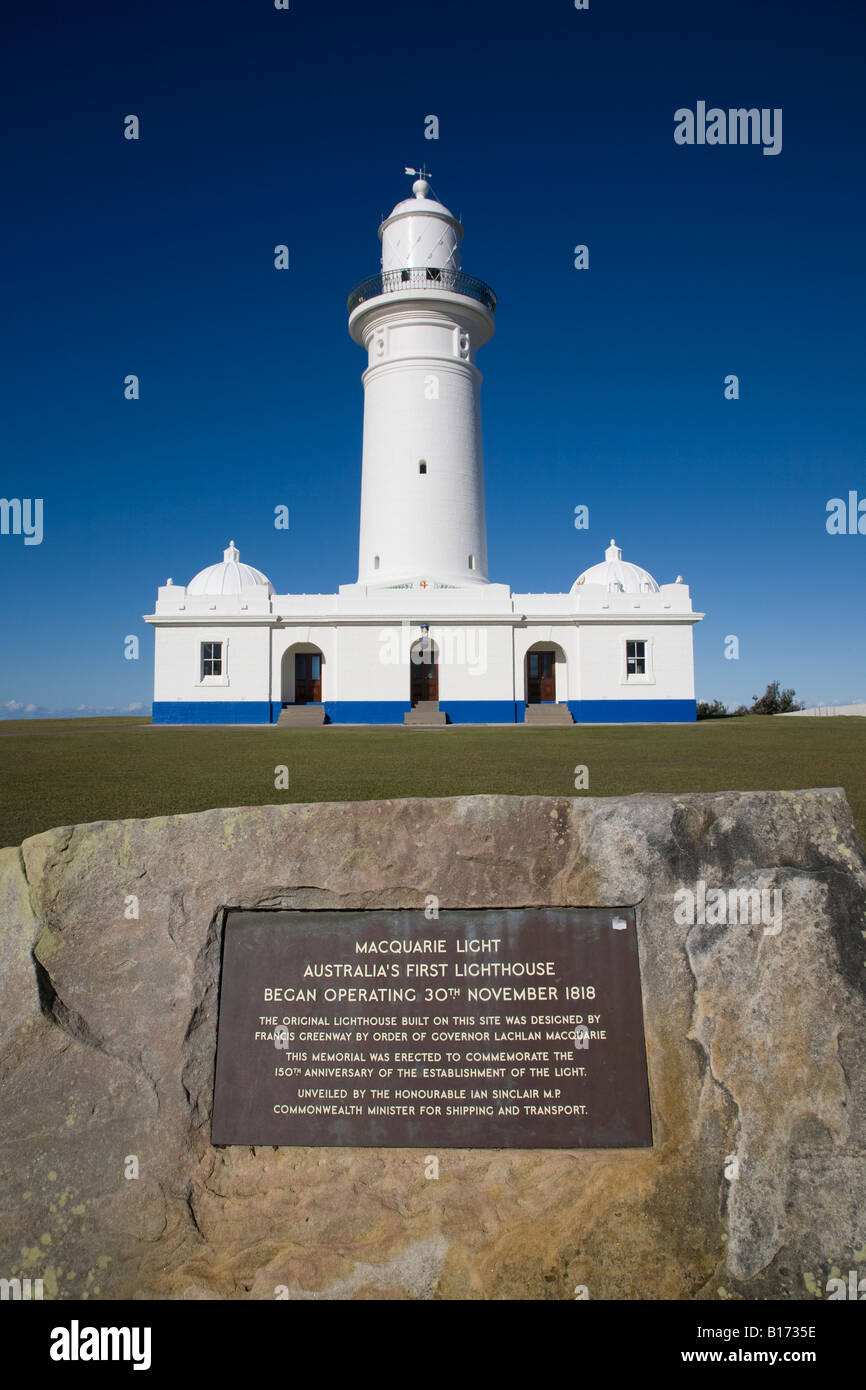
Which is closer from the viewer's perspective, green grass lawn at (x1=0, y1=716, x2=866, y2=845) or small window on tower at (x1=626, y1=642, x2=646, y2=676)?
green grass lawn at (x1=0, y1=716, x2=866, y2=845)

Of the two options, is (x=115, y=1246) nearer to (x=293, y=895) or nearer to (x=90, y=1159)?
(x=90, y=1159)

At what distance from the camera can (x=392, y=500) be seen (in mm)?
30688

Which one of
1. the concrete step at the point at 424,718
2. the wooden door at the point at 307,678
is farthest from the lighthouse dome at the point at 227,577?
the concrete step at the point at 424,718

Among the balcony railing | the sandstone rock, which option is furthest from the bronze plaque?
the balcony railing

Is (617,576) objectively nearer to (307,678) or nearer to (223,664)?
(307,678)

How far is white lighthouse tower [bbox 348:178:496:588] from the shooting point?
3038cm

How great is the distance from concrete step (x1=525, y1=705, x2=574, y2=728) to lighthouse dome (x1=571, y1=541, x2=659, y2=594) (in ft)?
17.7

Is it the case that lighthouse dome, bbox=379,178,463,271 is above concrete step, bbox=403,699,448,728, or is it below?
Result: above

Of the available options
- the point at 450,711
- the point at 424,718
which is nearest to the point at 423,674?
the point at 450,711

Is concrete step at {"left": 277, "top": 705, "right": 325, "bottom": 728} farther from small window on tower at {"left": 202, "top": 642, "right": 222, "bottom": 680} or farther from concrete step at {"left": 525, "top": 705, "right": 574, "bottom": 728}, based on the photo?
concrete step at {"left": 525, "top": 705, "right": 574, "bottom": 728}

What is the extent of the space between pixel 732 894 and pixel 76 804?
7.05 meters

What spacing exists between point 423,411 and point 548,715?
474 inches

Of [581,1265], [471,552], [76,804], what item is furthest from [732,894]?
[471,552]

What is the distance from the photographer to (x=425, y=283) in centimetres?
3064
